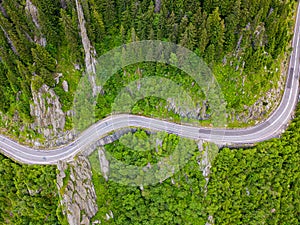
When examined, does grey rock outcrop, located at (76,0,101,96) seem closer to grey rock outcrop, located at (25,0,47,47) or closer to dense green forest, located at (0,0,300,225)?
dense green forest, located at (0,0,300,225)

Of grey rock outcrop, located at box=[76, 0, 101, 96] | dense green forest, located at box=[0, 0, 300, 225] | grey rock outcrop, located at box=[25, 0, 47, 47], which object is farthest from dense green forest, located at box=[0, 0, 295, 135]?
grey rock outcrop, located at box=[76, 0, 101, 96]

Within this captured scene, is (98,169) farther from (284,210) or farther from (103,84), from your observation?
(284,210)

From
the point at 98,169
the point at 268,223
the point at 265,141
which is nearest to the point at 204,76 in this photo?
the point at 265,141

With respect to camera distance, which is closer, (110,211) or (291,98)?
(110,211)

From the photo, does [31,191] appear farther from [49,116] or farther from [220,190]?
[220,190]

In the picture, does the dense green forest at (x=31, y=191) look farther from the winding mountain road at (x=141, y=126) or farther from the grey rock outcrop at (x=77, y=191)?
the grey rock outcrop at (x=77, y=191)

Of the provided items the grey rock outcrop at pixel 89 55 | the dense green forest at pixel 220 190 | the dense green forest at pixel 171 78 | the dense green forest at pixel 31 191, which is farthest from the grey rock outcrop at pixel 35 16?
the dense green forest at pixel 220 190
